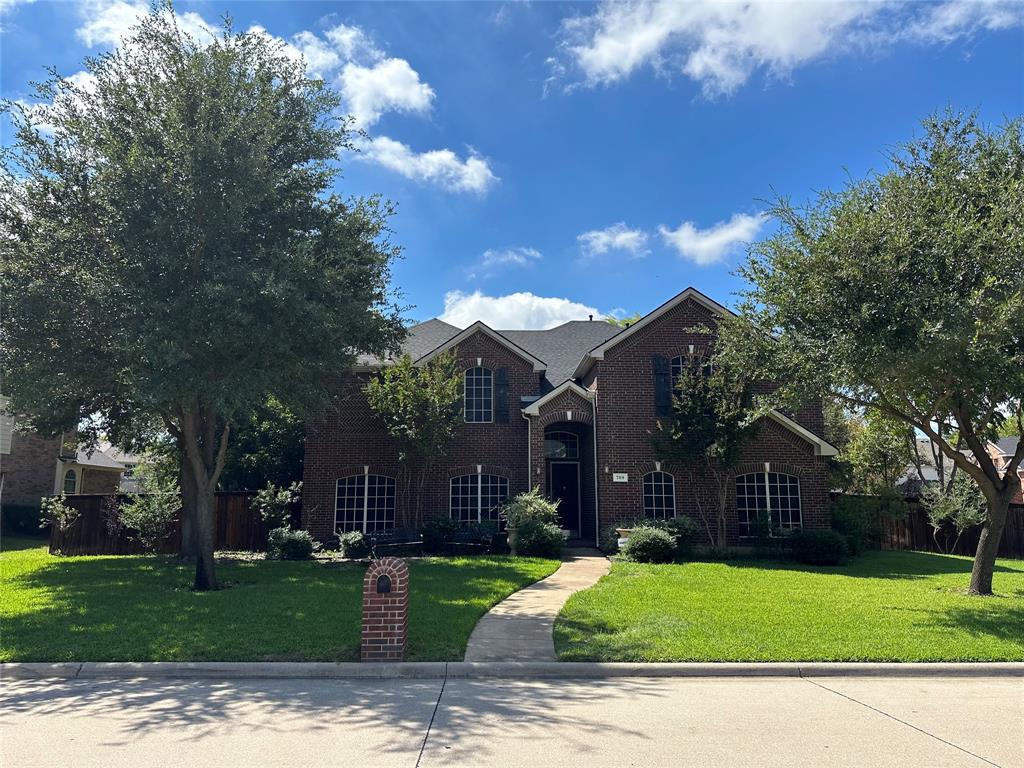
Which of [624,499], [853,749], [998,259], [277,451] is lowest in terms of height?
[853,749]

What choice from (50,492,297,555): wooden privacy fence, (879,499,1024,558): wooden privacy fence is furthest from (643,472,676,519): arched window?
(50,492,297,555): wooden privacy fence

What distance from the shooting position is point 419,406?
1814 cm

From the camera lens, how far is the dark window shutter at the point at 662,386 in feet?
63.7

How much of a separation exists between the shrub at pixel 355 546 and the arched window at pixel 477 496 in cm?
357

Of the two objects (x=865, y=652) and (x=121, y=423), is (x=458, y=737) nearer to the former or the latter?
(x=865, y=652)

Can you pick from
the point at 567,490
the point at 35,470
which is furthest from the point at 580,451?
the point at 35,470

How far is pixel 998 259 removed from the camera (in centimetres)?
980

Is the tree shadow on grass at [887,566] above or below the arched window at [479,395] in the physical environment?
below

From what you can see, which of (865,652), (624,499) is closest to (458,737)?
(865,652)

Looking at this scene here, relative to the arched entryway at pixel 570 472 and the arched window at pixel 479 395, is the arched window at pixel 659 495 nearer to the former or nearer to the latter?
the arched entryway at pixel 570 472

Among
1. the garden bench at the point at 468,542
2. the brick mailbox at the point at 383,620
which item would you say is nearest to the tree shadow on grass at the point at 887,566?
the garden bench at the point at 468,542

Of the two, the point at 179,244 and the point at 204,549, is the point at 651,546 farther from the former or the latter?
the point at 179,244

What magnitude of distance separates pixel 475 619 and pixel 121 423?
12982mm

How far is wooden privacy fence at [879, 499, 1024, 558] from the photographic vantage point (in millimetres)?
21438
